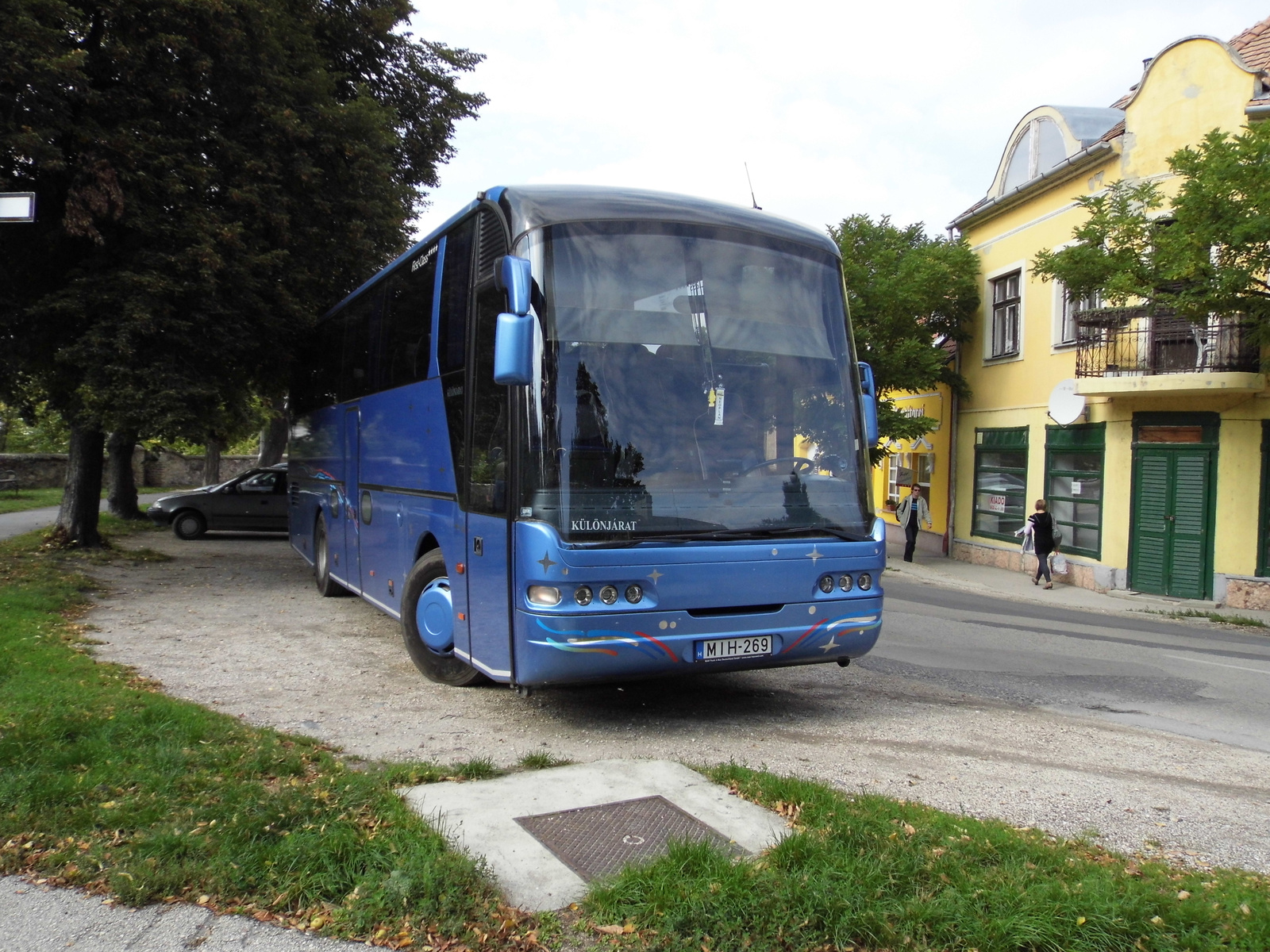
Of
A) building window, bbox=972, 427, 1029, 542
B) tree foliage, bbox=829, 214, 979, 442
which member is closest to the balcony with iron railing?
building window, bbox=972, 427, 1029, 542

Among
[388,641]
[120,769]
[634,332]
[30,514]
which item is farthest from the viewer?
[30,514]

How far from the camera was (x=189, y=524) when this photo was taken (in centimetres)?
2289

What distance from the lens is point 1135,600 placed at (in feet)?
57.9

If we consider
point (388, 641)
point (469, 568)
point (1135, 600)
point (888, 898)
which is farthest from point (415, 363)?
point (1135, 600)

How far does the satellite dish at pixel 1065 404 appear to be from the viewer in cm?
1933

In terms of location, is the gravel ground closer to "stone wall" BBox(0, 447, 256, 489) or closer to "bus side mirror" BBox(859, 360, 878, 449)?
"bus side mirror" BBox(859, 360, 878, 449)

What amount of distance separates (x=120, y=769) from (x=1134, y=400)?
17.6m

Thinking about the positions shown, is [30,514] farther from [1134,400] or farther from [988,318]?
[1134,400]

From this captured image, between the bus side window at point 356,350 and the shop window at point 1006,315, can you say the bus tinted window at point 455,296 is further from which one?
the shop window at point 1006,315

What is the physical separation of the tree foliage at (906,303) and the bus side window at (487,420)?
651 inches

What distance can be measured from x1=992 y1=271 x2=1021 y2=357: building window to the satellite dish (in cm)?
298

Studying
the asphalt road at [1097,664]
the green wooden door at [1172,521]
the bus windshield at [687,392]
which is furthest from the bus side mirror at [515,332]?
the green wooden door at [1172,521]

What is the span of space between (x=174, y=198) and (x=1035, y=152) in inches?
689

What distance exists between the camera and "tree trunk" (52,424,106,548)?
17203mm
